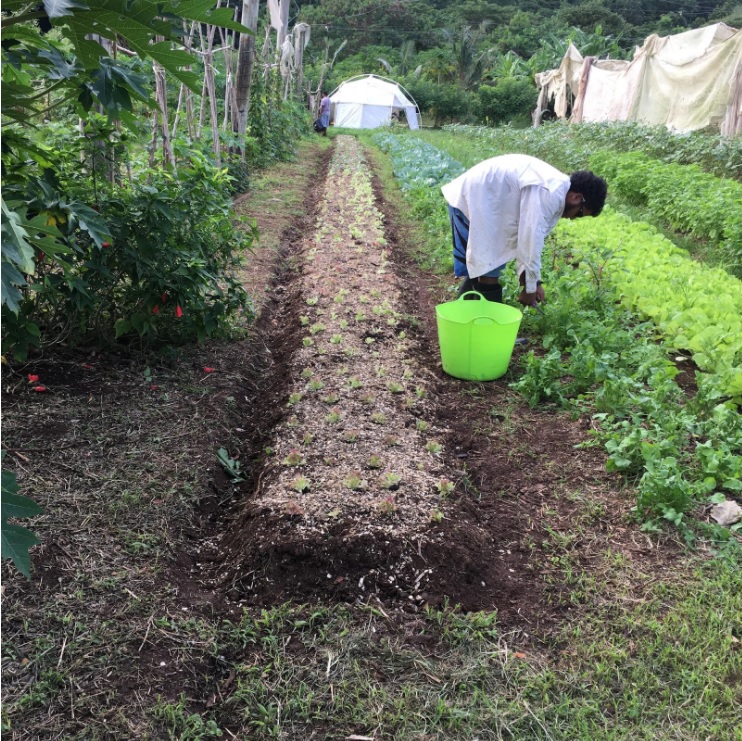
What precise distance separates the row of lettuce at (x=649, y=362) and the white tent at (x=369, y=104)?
28.3m

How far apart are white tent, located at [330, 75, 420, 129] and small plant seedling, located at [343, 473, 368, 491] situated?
1234 inches

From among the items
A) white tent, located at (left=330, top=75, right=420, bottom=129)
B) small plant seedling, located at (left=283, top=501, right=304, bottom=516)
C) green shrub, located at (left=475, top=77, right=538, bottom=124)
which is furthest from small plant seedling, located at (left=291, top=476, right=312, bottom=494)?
green shrub, located at (left=475, top=77, right=538, bottom=124)

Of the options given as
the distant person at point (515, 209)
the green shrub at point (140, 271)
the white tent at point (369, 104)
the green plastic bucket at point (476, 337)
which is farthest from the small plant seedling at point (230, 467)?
the white tent at point (369, 104)

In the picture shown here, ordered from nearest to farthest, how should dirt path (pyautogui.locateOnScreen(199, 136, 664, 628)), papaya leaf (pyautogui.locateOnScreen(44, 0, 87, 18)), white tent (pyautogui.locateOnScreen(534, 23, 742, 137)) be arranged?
papaya leaf (pyautogui.locateOnScreen(44, 0, 87, 18)) < dirt path (pyautogui.locateOnScreen(199, 136, 664, 628)) < white tent (pyautogui.locateOnScreen(534, 23, 742, 137))

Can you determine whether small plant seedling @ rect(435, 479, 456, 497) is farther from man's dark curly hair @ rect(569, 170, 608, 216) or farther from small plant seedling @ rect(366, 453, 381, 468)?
man's dark curly hair @ rect(569, 170, 608, 216)

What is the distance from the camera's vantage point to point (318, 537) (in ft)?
8.84

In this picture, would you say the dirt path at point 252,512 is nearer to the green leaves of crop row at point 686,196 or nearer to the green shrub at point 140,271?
the green shrub at point 140,271

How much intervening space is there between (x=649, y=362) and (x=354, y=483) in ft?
6.68

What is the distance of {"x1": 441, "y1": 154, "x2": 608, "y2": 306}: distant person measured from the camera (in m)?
3.99

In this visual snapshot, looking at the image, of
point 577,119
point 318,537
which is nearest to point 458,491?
point 318,537

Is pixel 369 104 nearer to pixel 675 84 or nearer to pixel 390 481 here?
pixel 675 84

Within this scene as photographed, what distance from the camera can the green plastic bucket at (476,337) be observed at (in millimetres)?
4098

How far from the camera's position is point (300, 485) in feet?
9.84

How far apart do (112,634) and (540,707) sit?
143 cm
